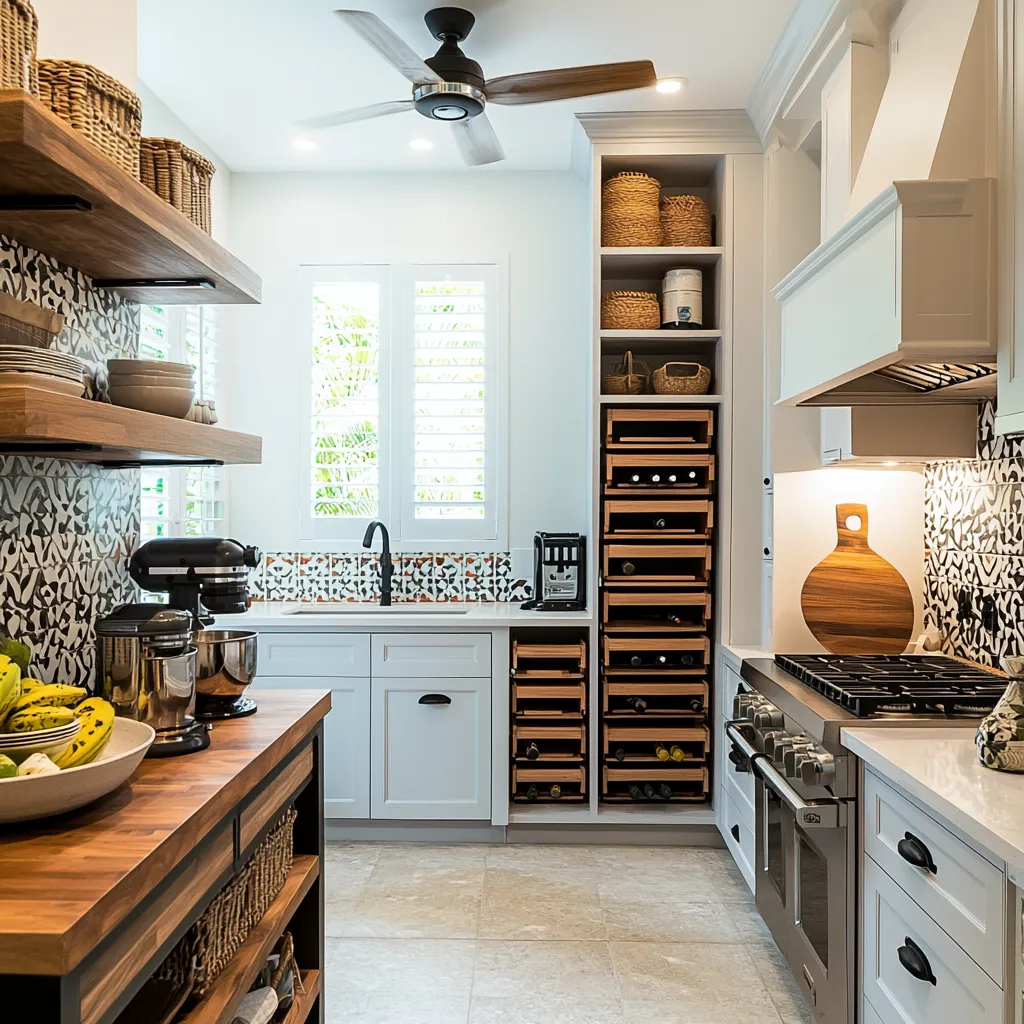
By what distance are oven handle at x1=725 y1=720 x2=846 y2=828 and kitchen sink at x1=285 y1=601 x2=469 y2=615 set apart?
1.60 meters

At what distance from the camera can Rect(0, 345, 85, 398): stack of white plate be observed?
3.81 ft

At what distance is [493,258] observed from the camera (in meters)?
4.22

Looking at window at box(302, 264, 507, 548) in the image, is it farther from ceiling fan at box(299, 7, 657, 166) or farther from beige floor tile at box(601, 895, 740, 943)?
beige floor tile at box(601, 895, 740, 943)

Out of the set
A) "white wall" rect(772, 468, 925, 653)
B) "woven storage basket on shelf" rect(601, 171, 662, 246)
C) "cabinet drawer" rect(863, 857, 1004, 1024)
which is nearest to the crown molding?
"woven storage basket on shelf" rect(601, 171, 662, 246)

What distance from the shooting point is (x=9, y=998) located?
95 cm

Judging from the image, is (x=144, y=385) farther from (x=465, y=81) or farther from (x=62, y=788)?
(x=465, y=81)

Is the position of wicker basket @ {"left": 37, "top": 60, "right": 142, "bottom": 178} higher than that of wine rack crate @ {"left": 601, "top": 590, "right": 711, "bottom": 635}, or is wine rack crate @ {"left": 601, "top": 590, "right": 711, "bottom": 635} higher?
wicker basket @ {"left": 37, "top": 60, "right": 142, "bottom": 178}

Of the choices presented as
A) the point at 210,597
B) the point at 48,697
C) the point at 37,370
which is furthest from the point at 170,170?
the point at 48,697

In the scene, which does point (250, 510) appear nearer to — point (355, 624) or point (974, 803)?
point (355, 624)

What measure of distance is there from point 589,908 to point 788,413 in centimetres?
192

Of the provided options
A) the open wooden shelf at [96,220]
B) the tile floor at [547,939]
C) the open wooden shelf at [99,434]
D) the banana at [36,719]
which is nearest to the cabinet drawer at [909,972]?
the tile floor at [547,939]

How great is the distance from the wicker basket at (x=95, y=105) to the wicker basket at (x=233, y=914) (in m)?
1.24

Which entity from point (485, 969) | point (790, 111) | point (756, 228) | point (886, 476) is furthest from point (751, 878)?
point (790, 111)

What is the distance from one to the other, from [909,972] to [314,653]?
2.52 m
